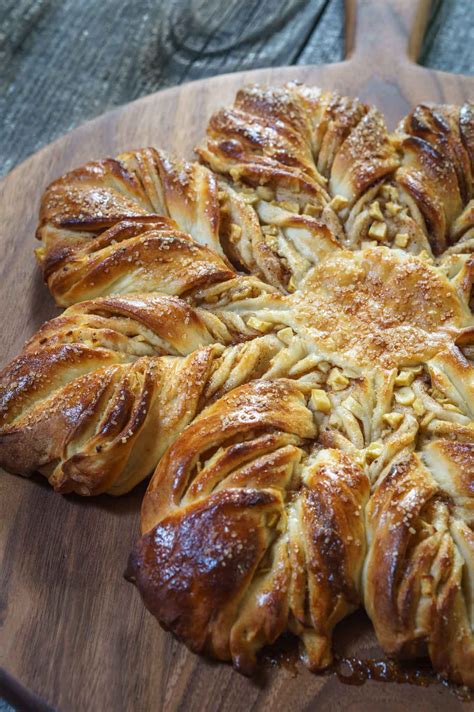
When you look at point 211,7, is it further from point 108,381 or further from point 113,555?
point 113,555

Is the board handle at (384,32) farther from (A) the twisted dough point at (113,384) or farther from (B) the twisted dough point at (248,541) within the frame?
(B) the twisted dough point at (248,541)

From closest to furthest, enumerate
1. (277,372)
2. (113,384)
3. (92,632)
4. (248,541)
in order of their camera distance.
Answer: (248,541)
(92,632)
(113,384)
(277,372)

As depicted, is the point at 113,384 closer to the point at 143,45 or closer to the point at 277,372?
the point at 277,372

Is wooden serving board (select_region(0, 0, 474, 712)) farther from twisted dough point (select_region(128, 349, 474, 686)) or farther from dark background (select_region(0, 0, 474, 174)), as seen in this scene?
dark background (select_region(0, 0, 474, 174))

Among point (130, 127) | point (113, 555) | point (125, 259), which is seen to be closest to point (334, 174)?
point (125, 259)

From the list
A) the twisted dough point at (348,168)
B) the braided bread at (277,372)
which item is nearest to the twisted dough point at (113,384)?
the braided bread at (277,372)

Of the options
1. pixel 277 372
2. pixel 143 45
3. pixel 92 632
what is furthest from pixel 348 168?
pixel 143 45
